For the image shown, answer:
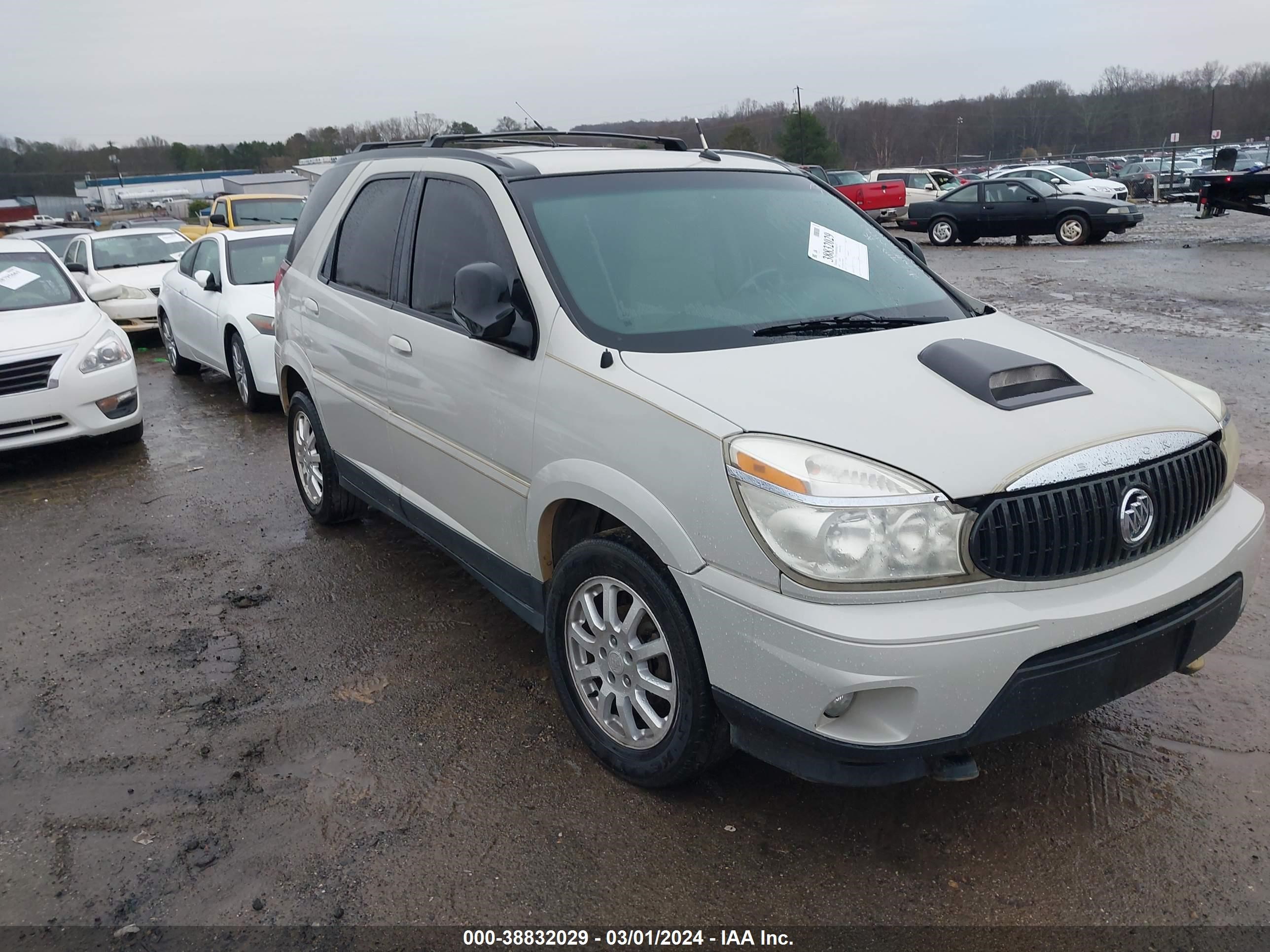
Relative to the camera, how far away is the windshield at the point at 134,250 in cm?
1394

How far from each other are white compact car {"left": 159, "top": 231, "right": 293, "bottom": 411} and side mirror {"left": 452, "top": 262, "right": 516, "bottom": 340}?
5.28m

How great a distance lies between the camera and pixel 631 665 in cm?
297

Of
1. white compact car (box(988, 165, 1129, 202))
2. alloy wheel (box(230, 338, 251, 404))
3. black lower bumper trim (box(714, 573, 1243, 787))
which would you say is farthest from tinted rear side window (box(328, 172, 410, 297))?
white compact car (box(988, 165, 1129, 202))

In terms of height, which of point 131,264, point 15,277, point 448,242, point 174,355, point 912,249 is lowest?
point 174,355

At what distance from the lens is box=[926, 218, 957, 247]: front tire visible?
74.8 feet

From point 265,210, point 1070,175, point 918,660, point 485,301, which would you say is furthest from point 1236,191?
point 918,660

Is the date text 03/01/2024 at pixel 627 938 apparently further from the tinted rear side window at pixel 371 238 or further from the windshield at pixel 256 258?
the windshield at pixel 256 258

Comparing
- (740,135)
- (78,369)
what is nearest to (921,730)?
(78,369)

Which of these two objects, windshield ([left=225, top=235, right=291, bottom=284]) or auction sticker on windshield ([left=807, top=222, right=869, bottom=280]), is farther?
windshield ([left=225, top=235, right=291, bottom=284])

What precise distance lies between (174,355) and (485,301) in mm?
9336

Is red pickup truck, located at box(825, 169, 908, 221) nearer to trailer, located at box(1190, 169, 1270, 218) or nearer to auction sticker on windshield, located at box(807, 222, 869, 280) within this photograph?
trailer, located at box(1190, 169, 1270, 218)

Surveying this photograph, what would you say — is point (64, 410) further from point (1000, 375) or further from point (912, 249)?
point (1000, 375)

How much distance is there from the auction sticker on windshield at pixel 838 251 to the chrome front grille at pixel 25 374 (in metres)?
5.71

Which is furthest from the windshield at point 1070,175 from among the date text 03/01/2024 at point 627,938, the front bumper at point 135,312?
the date text 03/01/2024 at point 627,938
